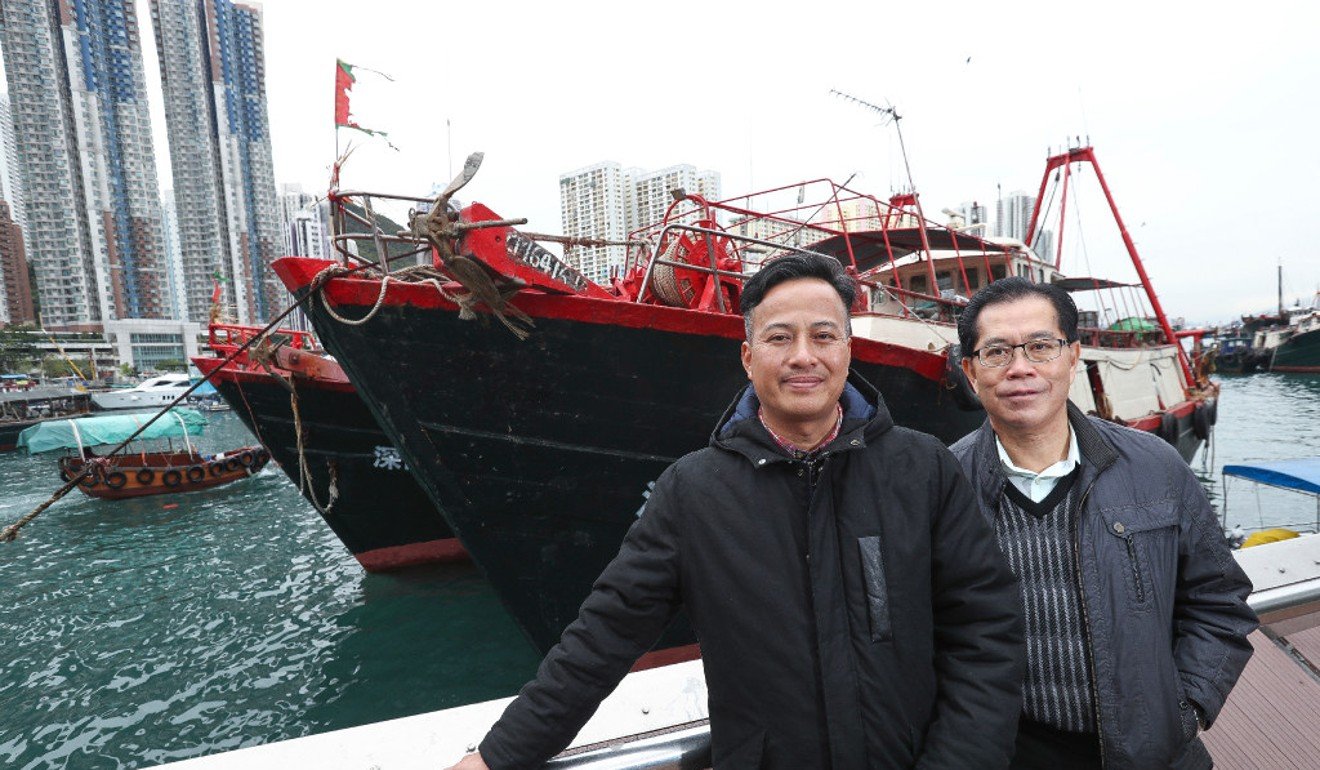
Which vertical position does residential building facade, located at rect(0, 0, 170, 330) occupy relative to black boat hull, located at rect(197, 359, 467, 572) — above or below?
above

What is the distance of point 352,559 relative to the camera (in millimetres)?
11688

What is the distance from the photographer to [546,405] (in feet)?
15.5

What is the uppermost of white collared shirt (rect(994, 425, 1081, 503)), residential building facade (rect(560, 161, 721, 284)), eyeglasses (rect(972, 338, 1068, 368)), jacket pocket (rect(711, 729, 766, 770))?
residential building facade (rect(560, 161, 721, 284))

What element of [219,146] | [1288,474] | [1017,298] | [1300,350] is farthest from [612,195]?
[219,146]

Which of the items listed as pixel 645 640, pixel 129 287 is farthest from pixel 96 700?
pixel 129 287

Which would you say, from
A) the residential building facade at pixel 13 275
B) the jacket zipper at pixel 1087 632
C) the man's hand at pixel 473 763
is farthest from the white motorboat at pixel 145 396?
the jacket zipper at pixel 1087 632

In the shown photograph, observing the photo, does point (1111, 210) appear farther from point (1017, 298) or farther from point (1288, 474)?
point (1017, 298)

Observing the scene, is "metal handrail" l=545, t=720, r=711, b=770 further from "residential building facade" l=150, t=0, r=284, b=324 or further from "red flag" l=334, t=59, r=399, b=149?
"residential building facade" l=150, t=0, r=284, b=324

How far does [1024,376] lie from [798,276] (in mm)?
648

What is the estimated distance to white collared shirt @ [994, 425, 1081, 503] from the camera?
5.10ft

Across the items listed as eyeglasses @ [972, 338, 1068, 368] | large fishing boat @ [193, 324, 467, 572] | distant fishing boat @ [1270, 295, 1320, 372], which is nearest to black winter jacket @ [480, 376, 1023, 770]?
eyeglasses @ [972, 338, 1068, 368]

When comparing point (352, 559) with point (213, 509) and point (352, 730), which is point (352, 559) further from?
point (352, 730)

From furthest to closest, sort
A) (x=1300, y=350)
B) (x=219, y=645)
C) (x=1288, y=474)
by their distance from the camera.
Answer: (x=1300, y=350)
(x=219, y=645)
(x=1288, y=474)

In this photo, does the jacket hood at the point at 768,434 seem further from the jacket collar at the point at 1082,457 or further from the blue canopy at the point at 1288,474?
the blue canopy at the point at 1288,474
